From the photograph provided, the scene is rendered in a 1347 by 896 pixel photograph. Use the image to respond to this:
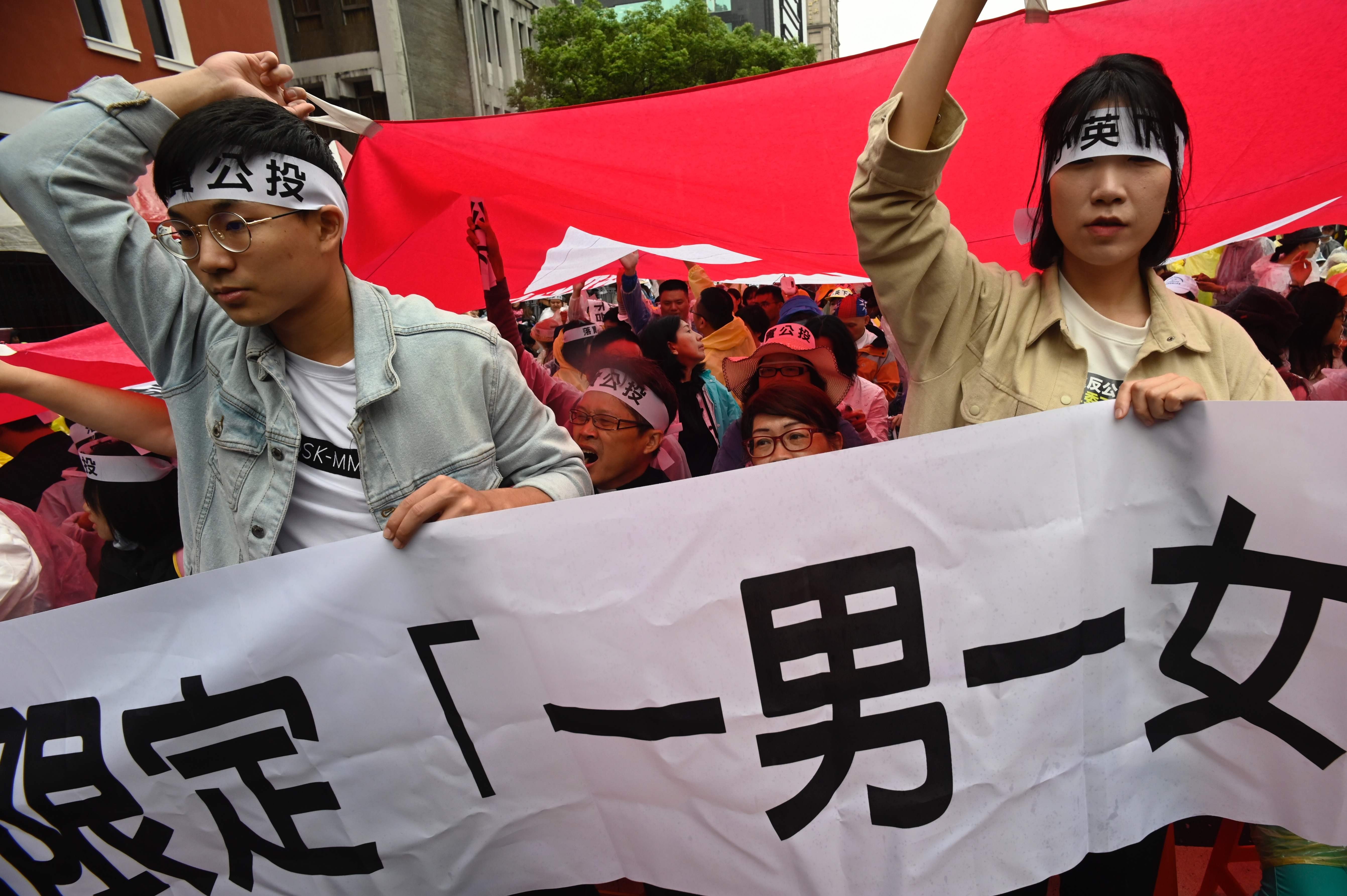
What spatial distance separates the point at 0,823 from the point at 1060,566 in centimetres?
187

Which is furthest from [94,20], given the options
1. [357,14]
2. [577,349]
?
[357,14]

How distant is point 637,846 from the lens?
1382mm

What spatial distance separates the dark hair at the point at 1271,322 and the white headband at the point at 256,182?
3910mm

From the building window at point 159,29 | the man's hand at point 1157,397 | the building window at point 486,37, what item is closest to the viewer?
the man's hand at point 1157,397

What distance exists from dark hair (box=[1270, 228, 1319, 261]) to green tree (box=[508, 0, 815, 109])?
758 inches

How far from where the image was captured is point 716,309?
255 inches

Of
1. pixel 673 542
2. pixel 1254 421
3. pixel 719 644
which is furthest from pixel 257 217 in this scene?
pixel 1254 421

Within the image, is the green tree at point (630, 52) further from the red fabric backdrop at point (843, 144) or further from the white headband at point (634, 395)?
the white headband at point (634, 395)

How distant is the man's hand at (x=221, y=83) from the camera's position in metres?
1.46

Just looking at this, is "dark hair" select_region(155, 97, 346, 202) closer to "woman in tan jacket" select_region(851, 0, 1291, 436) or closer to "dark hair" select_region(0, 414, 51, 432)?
"woman in tan jacket" select_region(851, 0, 1291, 436)

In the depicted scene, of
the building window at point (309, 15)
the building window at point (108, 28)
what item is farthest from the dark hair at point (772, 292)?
the building window at point (309, 15)

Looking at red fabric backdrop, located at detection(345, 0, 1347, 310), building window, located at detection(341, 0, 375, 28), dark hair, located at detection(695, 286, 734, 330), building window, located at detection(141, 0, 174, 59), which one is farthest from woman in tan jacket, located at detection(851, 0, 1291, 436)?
building window, located at detection(341, 0, 375, 28)

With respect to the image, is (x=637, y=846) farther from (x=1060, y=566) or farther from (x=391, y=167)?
(x=391, y=167)

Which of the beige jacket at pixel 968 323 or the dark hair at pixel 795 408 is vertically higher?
the beige jacket at pixel 968 323
